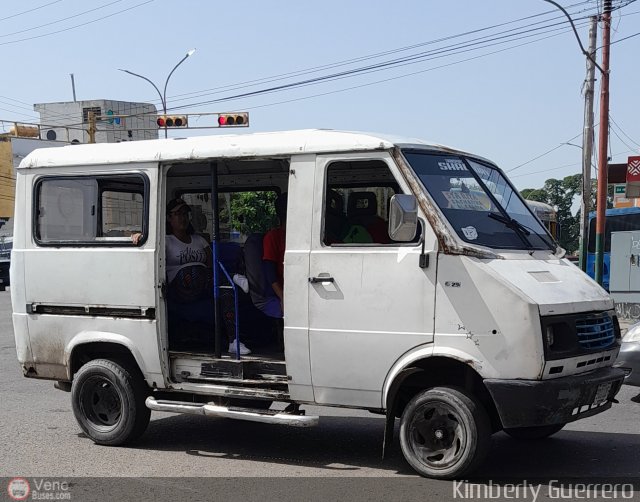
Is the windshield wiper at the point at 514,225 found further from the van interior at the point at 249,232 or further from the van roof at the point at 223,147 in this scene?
the van interior at the point at 249,232

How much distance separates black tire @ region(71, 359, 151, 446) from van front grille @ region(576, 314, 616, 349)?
3643 mm

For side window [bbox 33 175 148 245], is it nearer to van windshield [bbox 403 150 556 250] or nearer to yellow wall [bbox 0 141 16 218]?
van windshield [bbox 403 150 556 250]

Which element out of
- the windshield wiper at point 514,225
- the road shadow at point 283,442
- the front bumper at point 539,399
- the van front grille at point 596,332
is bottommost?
the road shadow at point 283,442

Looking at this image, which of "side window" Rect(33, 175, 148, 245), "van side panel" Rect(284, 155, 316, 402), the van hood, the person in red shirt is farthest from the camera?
"side window" Rect(33, 175, 148, 245)

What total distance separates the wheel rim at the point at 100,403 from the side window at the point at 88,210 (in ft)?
4.04

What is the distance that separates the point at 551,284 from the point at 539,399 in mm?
839

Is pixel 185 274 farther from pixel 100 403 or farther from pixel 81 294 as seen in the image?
pixel 100 403

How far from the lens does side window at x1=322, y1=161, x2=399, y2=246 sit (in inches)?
246

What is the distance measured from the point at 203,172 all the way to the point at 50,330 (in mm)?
2034

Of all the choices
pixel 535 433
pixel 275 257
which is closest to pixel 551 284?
pixel 535 433

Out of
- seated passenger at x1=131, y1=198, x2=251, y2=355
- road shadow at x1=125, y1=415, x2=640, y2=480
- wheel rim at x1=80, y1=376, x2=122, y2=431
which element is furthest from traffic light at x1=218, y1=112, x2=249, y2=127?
wheel rim at x1=80, y1=376, x2=122, y2=431

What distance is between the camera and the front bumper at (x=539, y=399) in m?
5.39

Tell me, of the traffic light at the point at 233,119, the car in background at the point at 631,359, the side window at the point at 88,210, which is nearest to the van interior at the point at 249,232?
the side window at the point at 88,210

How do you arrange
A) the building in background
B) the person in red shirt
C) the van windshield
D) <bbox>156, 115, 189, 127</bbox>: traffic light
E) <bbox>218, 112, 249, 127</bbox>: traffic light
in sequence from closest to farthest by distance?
1. the van windshield
2. the person in red shirt
3. <bbox>218, 112, 249, 127</bbox>: traffic light
4. <bbox>156, 115, 189, 127</bbox>: traffic light
5. the building in background
